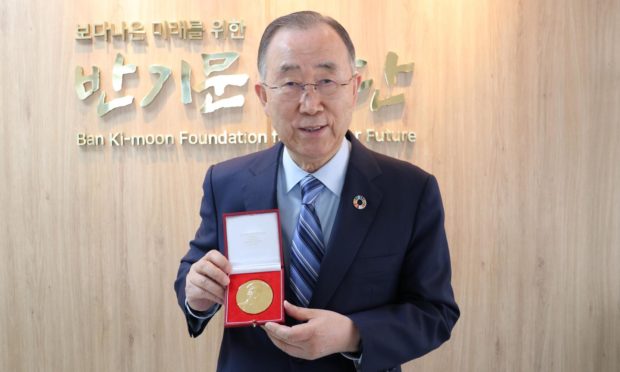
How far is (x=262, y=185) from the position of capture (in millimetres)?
1218

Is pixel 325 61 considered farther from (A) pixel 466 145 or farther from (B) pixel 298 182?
(A) pixel 466 145

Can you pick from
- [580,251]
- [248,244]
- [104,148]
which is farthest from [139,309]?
[580,251]

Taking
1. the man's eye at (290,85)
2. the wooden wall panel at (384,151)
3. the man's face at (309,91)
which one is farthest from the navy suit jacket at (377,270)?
the wooden wall panel at (384,151)

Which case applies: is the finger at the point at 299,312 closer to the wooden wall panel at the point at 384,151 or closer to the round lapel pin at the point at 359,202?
the round lapel pin at the point at 359,202

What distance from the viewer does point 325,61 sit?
1.08 m

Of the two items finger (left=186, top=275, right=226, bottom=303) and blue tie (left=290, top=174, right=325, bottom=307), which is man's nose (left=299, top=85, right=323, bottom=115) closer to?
blue tie (left=290, top=174, right=325, bottom=307)

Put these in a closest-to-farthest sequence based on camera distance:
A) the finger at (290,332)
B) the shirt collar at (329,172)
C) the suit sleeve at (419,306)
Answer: the finger at (290,332) → the suit sleeve at (419,306) → the shirt collar at (329,172)

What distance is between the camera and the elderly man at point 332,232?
107 centimetres

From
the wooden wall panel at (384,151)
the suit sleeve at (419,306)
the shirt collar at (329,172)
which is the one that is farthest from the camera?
the wooden wall panel at (384,151)

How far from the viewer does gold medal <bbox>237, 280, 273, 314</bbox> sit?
3.27ft

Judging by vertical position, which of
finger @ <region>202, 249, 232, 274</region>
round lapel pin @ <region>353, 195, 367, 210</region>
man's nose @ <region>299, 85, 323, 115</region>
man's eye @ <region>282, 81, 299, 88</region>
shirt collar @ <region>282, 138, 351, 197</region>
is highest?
man's eye @ <region>282, 81, 299, 88</region>

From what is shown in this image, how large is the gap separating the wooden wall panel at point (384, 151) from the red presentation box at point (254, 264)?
135cm

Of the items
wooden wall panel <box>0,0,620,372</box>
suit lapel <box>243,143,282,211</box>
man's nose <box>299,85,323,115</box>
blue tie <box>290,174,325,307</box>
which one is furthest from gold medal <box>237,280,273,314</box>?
wooden wall panel <box>0,0,620,372</box>

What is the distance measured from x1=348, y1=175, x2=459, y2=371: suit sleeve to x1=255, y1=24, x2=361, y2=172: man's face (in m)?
0.29
